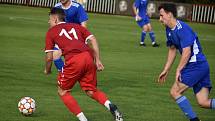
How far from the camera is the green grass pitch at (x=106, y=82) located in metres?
11.2

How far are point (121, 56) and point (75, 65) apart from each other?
1180 cm

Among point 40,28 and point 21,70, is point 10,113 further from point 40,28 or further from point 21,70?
point 40,28

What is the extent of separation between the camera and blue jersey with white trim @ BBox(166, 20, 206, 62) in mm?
9547

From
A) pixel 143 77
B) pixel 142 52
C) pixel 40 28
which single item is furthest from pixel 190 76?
pixel 40 28

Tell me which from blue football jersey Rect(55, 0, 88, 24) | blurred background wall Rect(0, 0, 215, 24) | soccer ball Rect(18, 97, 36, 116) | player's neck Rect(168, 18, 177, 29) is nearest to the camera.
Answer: player's neck Rect(168, 18, 177, 29)

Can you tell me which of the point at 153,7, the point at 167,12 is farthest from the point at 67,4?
the point at 153,7

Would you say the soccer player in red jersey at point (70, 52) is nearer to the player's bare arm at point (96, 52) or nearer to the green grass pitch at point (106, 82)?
the player's bare arm at point (96, 52)

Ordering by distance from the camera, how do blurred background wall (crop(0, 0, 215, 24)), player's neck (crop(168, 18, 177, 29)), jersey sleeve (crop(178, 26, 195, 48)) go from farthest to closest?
1. blurred background wall (crop(0, 0, 215, 24))
2. player's neck (crop(168, 18, 177, 29))
3. jersey sleeve (crop(178, 26, 195, 48))

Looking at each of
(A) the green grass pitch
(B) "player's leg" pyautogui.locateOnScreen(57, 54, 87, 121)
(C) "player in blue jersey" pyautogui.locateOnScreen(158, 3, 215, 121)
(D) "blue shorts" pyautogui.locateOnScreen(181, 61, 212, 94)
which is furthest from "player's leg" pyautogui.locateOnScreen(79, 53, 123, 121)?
(D) "blue shorts" pyautogui.locateOnScreen(181, 61, 212, 94)

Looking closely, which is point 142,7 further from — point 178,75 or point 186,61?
point 186,61

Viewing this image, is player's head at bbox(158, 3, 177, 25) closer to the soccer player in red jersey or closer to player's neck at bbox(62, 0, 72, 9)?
the soccer player in red jersey

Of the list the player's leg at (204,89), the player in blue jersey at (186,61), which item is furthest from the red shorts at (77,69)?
the player's leg at (204,89)

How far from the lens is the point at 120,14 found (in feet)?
159

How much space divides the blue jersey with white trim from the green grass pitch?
5.15 feet
